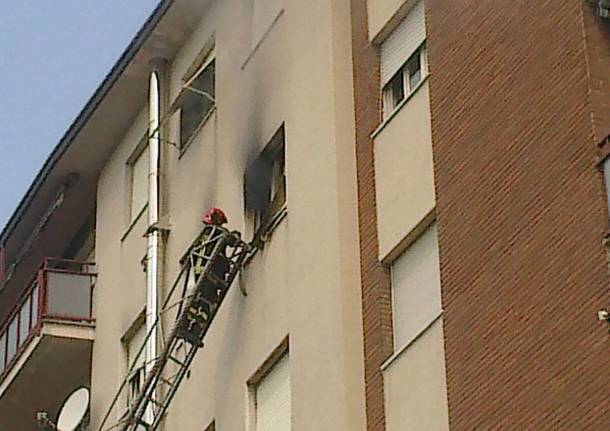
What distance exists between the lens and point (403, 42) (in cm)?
1970

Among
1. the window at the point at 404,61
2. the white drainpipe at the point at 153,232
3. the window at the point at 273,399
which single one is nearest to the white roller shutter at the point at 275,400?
the window at the point at 273,399

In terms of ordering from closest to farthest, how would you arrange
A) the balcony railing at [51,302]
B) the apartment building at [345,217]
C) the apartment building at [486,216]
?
the apartment building at [486,216], the apartment building at [345,217], the balcony railing at [51,302]

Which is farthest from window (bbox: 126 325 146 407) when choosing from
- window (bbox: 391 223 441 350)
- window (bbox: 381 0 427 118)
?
window (bbox: 391 223 441 350)

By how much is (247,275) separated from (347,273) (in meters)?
3.04

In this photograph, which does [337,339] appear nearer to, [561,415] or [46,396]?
[561,415]

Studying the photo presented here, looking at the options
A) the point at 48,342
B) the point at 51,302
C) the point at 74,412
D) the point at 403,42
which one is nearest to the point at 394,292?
the point at 403,42

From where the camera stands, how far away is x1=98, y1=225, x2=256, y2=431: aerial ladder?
72.0 ft

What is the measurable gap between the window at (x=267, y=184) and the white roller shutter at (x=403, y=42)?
7.36 ft

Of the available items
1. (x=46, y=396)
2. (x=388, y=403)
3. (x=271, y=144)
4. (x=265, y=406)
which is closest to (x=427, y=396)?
(x=388, y=403)

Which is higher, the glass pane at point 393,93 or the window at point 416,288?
the glass pane at point 393,93

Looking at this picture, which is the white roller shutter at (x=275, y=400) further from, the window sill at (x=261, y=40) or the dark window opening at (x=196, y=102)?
the dark window opening at (x=196, y=102)

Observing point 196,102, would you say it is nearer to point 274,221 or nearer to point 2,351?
point 274,221

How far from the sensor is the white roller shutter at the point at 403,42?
19.4m

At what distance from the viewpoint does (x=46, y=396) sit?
2892cm
